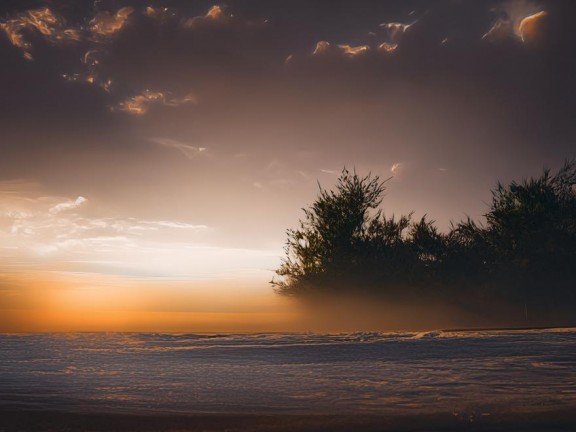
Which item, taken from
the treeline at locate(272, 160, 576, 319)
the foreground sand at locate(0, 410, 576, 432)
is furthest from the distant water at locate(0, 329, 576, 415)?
the treeline at locate(272, 160, 576, 319)

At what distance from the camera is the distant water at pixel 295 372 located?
9633mm

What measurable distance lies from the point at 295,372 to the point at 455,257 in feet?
85.5

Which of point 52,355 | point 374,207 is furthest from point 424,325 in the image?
point 52,355

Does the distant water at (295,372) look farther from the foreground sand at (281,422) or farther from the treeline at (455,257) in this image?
the treeline at (455,257)

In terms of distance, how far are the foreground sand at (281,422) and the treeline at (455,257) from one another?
86.8 ft

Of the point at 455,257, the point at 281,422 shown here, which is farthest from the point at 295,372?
the point at 455,257

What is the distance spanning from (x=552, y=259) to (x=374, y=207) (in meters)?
10.0

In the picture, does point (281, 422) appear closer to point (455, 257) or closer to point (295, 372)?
point (295, 372)

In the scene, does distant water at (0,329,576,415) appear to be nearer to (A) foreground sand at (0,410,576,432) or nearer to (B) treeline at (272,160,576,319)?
(A) foreground sand at (0,410,576,432)

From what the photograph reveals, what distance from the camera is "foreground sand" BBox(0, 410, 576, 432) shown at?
8219 millimetres

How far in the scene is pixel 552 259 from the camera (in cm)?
3512

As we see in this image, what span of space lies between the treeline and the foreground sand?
26446 millimetres

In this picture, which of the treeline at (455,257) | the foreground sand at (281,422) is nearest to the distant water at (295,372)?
the foreground sand at (281,422)

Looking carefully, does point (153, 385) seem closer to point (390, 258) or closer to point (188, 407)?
point (188, 407)
